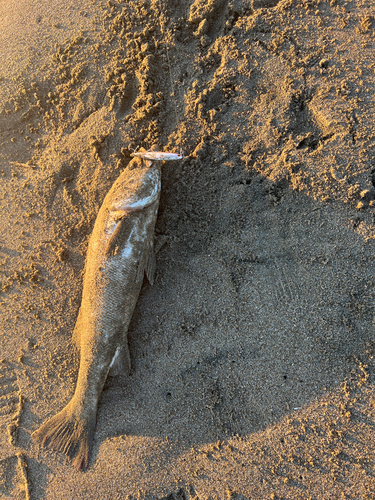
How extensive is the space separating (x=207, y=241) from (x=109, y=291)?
1299mm

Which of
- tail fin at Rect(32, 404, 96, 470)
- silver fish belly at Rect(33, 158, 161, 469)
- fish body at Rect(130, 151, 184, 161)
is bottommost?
tail fin at Rect(32, 404, 96, 470)

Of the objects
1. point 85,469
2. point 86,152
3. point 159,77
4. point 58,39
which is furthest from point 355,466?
point 58,39

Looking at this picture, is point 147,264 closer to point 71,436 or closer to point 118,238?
point 118,238

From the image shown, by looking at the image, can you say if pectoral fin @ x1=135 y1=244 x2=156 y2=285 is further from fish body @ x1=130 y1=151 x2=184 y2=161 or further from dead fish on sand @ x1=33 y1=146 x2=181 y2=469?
fish body @ x1=130 y1=151 x2=184 y2=161

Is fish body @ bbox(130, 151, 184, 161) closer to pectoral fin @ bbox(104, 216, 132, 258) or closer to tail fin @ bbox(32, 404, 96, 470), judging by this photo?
pectoral fin @ bbox(104, 216, 132, 258)

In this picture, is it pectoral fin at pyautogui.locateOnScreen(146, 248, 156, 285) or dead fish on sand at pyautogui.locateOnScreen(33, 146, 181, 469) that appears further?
pectoral fin at pyautogui.locateOnScreen(146, 248, 156, 285)

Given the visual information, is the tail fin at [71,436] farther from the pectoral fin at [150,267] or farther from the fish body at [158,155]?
the fish body at [158,155]

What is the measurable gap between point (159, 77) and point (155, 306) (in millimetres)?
2935

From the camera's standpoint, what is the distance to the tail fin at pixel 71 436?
315cm

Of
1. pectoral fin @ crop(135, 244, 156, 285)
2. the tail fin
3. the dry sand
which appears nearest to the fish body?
the dry sand

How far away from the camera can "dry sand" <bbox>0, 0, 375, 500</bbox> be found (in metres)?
2.91

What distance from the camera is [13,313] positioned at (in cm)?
350

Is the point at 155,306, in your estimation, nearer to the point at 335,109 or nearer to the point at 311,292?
the point at 311,292

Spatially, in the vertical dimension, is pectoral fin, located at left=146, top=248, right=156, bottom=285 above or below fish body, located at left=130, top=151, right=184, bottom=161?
below
